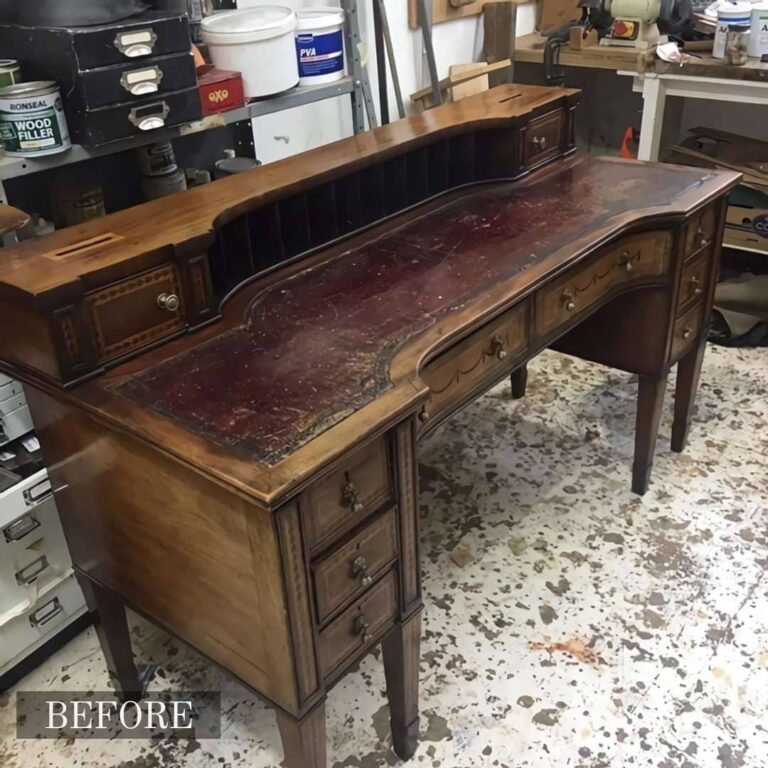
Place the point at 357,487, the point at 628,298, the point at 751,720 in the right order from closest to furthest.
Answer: the point at 357,487 < the point at 751,720 < the point at 628,298

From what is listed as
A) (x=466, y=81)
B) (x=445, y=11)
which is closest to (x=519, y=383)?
(x=466, y=81)

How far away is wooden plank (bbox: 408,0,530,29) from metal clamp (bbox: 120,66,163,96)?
1395mm

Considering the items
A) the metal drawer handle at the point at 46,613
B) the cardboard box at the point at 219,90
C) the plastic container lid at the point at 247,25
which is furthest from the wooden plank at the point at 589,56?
the metal drawer handle at the point at 46,613

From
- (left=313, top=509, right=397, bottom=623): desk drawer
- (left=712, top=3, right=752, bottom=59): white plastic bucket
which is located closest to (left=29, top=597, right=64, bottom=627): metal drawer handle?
(left=313, top=509, right=397, bottom=623): desk drawer

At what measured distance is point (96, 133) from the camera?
4.62ft

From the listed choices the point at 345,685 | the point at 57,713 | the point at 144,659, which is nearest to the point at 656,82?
the point at 345,685

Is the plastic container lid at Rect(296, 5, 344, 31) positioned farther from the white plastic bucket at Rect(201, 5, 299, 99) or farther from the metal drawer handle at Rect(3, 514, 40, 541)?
the metal drawer handle at Rect(3, 514, 40, 541)

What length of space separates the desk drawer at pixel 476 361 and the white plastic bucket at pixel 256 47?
752mm

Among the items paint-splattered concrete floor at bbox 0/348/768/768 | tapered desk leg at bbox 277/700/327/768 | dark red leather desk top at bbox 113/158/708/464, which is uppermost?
dark red leather desk top at bbox 113/158/708/464

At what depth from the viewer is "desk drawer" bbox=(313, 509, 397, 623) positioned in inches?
43.8

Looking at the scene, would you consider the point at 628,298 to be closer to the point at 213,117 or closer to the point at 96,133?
the point at 213,117

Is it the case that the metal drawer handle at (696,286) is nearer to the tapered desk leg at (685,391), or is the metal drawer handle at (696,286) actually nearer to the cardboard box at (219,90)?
the tapered desk leg at (685,391)

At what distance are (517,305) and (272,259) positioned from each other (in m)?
0.46

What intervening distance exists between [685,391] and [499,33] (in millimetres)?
1479
